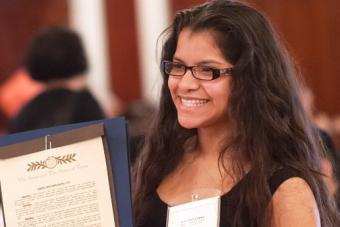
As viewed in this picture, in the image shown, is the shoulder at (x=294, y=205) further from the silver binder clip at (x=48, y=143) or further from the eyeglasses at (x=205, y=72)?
the silver binder clip at (x=48, y=143)

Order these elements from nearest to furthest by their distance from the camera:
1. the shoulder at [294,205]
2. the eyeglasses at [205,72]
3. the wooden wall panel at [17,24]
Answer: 1. the shoulder at [294,205]
2. the eyeglasses at [205,72]
3. the wooden wall panel at [17,24]

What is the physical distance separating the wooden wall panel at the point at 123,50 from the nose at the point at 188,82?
5027 mm

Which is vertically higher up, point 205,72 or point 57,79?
point 205,72

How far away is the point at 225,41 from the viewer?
6.42 feet

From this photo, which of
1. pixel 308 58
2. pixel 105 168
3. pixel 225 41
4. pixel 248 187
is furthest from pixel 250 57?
pixel 308 58

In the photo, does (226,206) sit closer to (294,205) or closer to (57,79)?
(294,205)

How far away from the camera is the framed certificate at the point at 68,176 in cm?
188

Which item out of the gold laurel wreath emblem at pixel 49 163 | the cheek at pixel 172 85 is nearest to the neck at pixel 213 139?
the cheek at pixel 172 85

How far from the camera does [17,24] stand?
727 cm

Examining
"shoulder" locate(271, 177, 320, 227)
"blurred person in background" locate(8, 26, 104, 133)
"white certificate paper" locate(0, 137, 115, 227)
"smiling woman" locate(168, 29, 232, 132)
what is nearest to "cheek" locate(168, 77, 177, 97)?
"smiling woman" locate(168, 29, 232, 132)

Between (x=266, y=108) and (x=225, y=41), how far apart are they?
0.65ft

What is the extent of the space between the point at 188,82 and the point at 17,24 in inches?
219

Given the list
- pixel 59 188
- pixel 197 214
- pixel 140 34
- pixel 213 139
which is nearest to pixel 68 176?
pixel 59 188

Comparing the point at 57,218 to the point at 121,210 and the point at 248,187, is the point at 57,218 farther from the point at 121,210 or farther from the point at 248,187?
the point at 248,187
